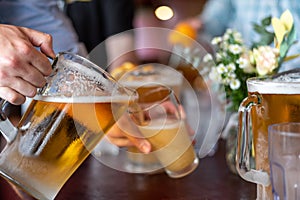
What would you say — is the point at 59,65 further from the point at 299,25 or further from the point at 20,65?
the point at 299,25

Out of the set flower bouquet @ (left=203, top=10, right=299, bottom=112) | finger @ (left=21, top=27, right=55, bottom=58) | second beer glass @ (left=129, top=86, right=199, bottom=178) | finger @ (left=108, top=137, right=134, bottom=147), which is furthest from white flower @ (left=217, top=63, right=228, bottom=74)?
finger @ (left=21, top=27, right=55, bottom=58)

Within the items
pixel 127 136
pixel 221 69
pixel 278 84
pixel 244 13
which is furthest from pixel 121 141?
pixel 244 13

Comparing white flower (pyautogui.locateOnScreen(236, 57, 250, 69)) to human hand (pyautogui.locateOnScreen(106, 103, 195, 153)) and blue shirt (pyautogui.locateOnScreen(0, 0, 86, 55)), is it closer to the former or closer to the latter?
human hand (pyautogui.locateOnScreen(106, 103, 195, 153))

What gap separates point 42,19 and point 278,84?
2.86 feet

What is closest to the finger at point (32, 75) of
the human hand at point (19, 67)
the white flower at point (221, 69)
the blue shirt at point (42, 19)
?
the human hand at point (19, 67)

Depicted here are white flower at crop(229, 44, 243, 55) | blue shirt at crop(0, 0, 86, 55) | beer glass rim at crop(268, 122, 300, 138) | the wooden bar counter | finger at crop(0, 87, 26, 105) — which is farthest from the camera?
blue shirt at crop(0, 0, 86, 55)

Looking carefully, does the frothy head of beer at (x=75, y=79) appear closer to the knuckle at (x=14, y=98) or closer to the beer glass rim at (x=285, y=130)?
the knuckle at (x=14, y=98)

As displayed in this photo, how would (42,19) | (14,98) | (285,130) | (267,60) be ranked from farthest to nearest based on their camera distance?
(42,19) → (267,60) → (14,98) → (285,130)

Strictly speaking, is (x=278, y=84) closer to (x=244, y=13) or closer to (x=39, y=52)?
(x=39, y=52)

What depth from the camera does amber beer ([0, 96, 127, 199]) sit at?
70 cm

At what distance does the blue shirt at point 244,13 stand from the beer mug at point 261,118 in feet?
1.87

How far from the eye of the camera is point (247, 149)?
2.19 feet

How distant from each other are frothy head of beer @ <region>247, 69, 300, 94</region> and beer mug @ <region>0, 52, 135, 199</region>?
0.61 feet

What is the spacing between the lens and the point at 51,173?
0.72 metres
